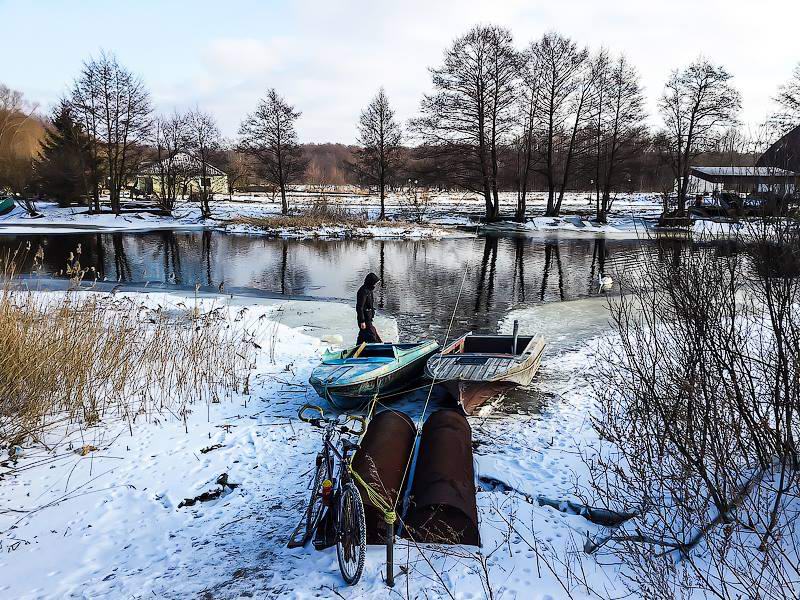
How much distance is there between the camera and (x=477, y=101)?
4291 cm

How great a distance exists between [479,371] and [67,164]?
51918mm

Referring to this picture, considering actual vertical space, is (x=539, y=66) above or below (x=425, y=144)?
above

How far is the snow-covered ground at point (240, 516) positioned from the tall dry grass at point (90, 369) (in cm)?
32

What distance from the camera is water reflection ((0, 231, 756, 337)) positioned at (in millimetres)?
17891

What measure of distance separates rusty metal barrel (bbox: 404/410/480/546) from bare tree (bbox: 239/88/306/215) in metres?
47.0

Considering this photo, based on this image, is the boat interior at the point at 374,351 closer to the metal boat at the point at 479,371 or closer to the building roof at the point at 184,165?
the metal boat at the point at 479,371

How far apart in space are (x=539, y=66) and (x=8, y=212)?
47630 mm

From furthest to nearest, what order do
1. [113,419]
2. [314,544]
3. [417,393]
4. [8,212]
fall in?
[8,212] → [417,393] → [113,419] → [314,544]

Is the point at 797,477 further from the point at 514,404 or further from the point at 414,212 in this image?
the point at 414,212

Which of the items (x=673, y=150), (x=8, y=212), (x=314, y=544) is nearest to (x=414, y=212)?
(x=673, y=150)

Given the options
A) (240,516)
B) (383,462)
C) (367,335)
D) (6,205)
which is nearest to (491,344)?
(367,335)

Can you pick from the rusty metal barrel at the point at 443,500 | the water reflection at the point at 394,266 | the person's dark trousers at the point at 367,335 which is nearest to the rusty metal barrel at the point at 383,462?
the rusty metal barrel at the point at 443,500

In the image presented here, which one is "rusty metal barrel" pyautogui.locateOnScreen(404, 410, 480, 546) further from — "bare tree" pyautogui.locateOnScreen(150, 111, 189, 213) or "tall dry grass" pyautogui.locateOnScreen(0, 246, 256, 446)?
"bare tree" pyautogui.locateOnScreen(150, 111, 189, 213)

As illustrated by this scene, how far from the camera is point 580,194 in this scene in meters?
79.5
